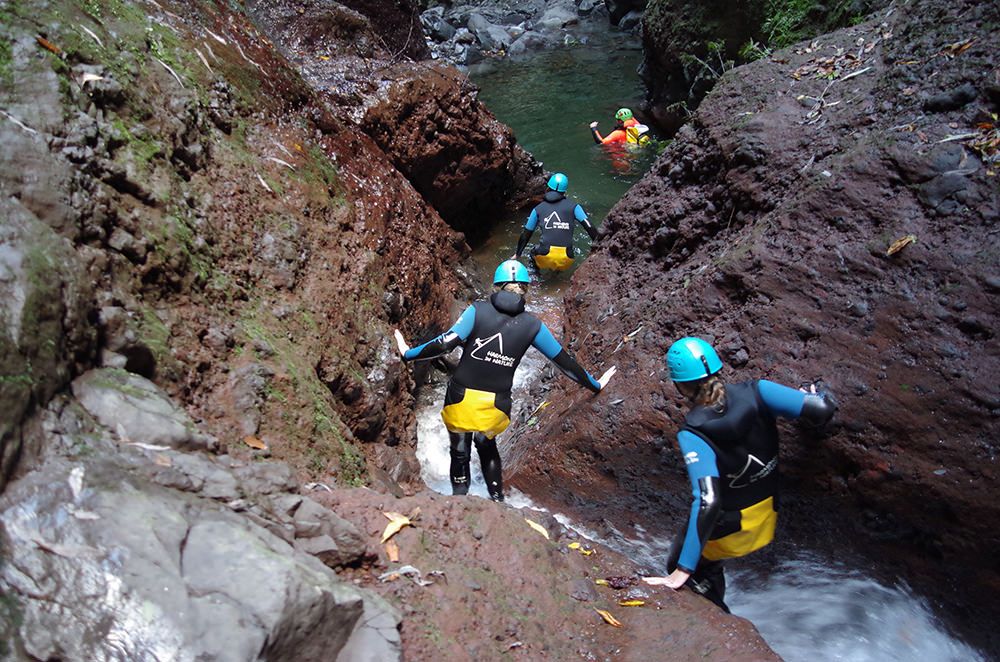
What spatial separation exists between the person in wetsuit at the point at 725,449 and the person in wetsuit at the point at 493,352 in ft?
4.80

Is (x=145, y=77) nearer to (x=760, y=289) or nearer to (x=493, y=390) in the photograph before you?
(x=493, y=390)

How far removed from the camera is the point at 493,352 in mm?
5062

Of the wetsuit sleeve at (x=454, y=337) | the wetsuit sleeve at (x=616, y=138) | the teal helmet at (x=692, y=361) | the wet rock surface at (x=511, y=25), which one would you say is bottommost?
the wetsuit sleeve at (x=616, y=138)

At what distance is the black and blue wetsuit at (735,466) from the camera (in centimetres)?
363

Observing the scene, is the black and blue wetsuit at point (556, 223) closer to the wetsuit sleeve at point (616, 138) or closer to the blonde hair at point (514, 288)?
the blonde hair at point (514, 288)

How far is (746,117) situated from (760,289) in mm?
2165

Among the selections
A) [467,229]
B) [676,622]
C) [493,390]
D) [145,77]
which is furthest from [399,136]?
[676,622]

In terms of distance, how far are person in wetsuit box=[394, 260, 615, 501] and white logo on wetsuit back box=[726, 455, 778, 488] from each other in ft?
5.21

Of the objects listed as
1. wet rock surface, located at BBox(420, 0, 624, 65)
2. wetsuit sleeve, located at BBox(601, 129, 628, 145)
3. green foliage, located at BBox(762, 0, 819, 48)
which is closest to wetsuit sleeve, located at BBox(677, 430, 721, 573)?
green foliage, located at BBox(762, 0, 819, 48)

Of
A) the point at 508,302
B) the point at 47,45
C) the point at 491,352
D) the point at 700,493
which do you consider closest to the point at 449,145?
the point at 508,302

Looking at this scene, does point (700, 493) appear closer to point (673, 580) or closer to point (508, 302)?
point (673, 580)

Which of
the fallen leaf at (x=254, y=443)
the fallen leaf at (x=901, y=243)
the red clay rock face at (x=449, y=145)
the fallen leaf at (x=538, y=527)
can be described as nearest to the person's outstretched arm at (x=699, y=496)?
the fallen leaf at (x=538, y=527)

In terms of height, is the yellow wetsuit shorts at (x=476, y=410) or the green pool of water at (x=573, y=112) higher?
the yellow wetsuit shorts at (x=476, y=410)

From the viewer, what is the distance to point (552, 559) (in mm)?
3828
